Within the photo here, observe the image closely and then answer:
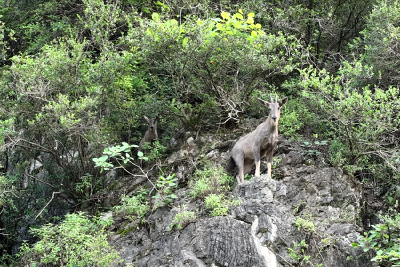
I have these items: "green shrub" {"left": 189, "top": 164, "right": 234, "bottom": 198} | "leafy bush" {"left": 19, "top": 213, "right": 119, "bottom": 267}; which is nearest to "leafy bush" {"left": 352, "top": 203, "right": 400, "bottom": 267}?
"green shrub" {"left": 189, "top": 164, "right": 234, "bottom": 198}

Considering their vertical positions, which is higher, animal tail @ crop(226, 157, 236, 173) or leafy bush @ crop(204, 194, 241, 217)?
leafy bush @ crop(204, 194, 241, 217)

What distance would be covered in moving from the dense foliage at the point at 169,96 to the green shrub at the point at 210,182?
0.05 m

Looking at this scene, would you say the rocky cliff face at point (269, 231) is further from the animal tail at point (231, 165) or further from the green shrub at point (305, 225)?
the animal tail at point (231, 165)

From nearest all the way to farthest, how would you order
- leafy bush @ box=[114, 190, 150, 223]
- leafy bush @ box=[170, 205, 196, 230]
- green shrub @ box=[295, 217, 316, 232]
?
green shrub @ box=[295, 217, 316, 232] → leafy bush @ box=[170, 205, 196, 230] → leafy bush @ box=[114, 190, 150, 223]

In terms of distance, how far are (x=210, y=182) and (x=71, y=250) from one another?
3.46 m

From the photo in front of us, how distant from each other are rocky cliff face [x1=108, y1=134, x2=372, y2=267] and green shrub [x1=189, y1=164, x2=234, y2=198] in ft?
1.15

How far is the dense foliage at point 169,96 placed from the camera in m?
10.1

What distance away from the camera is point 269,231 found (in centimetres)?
815

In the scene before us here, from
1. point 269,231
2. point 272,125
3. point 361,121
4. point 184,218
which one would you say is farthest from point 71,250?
point 361,121

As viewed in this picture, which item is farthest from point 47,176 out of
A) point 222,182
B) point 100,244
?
point 222,182

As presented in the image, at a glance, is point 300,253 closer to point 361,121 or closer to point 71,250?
point 361,121

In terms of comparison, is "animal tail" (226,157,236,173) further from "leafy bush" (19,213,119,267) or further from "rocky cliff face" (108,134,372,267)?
"leafy bush" (19,213,119,267)

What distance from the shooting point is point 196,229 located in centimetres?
847

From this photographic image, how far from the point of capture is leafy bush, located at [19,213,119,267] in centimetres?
828
